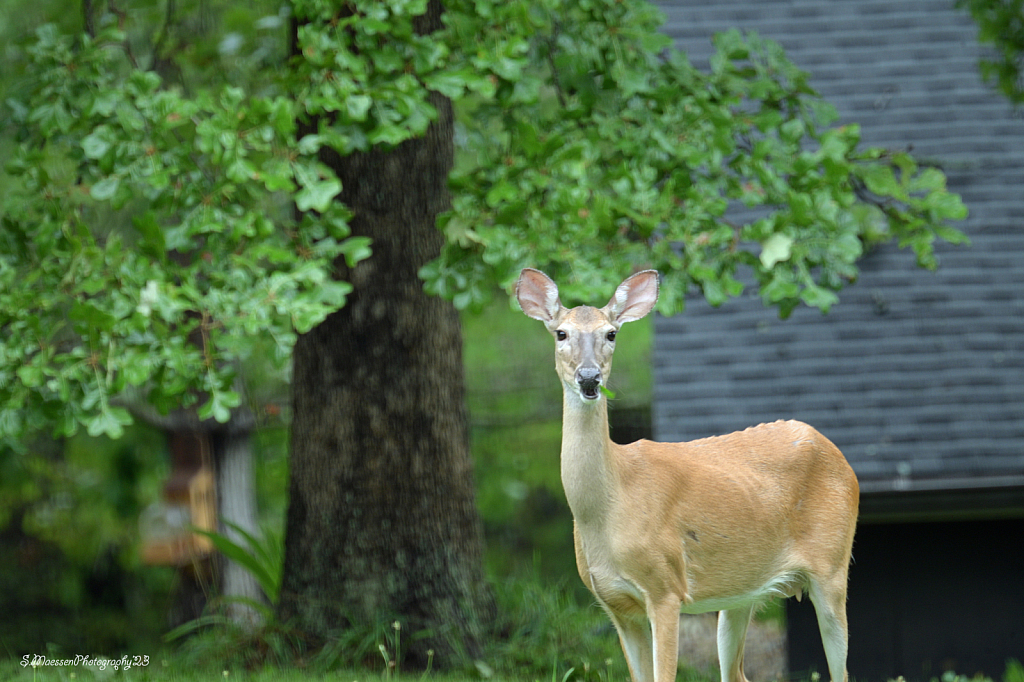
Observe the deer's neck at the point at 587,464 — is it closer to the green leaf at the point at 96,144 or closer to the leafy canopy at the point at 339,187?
the leafy canopy at the point at 339,187

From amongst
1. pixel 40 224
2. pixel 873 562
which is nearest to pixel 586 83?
pixel 40 224

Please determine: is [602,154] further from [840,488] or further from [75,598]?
[75,598]

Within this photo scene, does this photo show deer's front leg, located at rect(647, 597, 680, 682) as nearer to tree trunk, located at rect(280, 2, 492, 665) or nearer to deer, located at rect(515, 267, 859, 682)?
deer, located at rect(515, 267, 859, 682)

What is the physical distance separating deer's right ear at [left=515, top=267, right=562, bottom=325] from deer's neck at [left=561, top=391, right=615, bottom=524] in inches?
11.7

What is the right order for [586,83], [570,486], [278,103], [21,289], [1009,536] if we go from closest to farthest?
[570,486] < [278,103] < [21,289] < [586,83] < [1009,536]

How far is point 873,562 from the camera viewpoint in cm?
820

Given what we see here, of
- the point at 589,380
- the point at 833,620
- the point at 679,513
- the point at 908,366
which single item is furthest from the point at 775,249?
the point at 908,366

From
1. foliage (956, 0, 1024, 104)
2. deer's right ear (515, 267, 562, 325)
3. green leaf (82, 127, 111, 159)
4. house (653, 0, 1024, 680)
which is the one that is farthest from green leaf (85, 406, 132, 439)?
foliage (956, 0, 1024, 104)

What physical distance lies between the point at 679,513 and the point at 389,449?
8.76 ft

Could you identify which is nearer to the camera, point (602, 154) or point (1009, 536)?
point (602, 154)

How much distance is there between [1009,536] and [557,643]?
12.5 feet

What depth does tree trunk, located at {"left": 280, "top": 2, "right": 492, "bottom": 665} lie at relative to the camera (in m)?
6.25

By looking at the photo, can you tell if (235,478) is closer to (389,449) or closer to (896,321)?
(389,449)

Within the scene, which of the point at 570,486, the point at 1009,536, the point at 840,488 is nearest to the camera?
the point at 570,486
